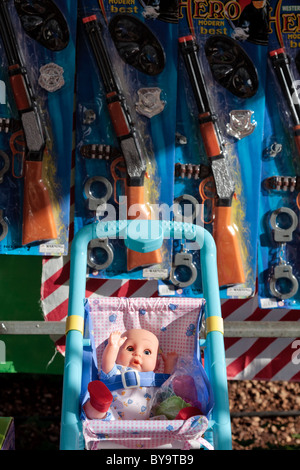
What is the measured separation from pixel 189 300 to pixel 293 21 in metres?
1.20

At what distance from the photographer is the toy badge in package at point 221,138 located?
2.34 meters

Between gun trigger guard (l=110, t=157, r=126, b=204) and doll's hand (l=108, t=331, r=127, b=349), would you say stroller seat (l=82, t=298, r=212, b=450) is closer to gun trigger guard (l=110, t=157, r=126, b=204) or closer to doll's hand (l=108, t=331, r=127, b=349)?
doll's hand (l=108, t=331, r=127, b=349)

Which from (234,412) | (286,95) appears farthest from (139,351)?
(234,412)

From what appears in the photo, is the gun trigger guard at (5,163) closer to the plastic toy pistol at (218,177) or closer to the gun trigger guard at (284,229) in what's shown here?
the plastic toy pistol at (218,177)

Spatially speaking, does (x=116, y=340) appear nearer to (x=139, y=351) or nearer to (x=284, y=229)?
(x=139, y=351)

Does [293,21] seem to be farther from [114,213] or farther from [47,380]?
[47,380]

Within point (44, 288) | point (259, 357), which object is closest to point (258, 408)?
point (259, 357)

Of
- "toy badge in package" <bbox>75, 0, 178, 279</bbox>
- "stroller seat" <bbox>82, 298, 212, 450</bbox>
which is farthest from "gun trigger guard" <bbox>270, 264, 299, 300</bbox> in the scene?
"stroller seat" <bbox>82, 298, 212, 450</bbox>

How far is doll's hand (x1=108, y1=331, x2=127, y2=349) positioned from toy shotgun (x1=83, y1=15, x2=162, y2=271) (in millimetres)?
444

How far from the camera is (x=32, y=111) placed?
230 centimetres

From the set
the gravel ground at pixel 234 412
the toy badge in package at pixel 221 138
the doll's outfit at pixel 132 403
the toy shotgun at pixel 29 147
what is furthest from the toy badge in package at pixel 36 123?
the gravel ground at pixel 234 412

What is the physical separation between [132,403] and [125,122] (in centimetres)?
107

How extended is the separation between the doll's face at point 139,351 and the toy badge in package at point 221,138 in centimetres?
48

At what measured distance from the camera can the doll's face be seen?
6.48 ft
